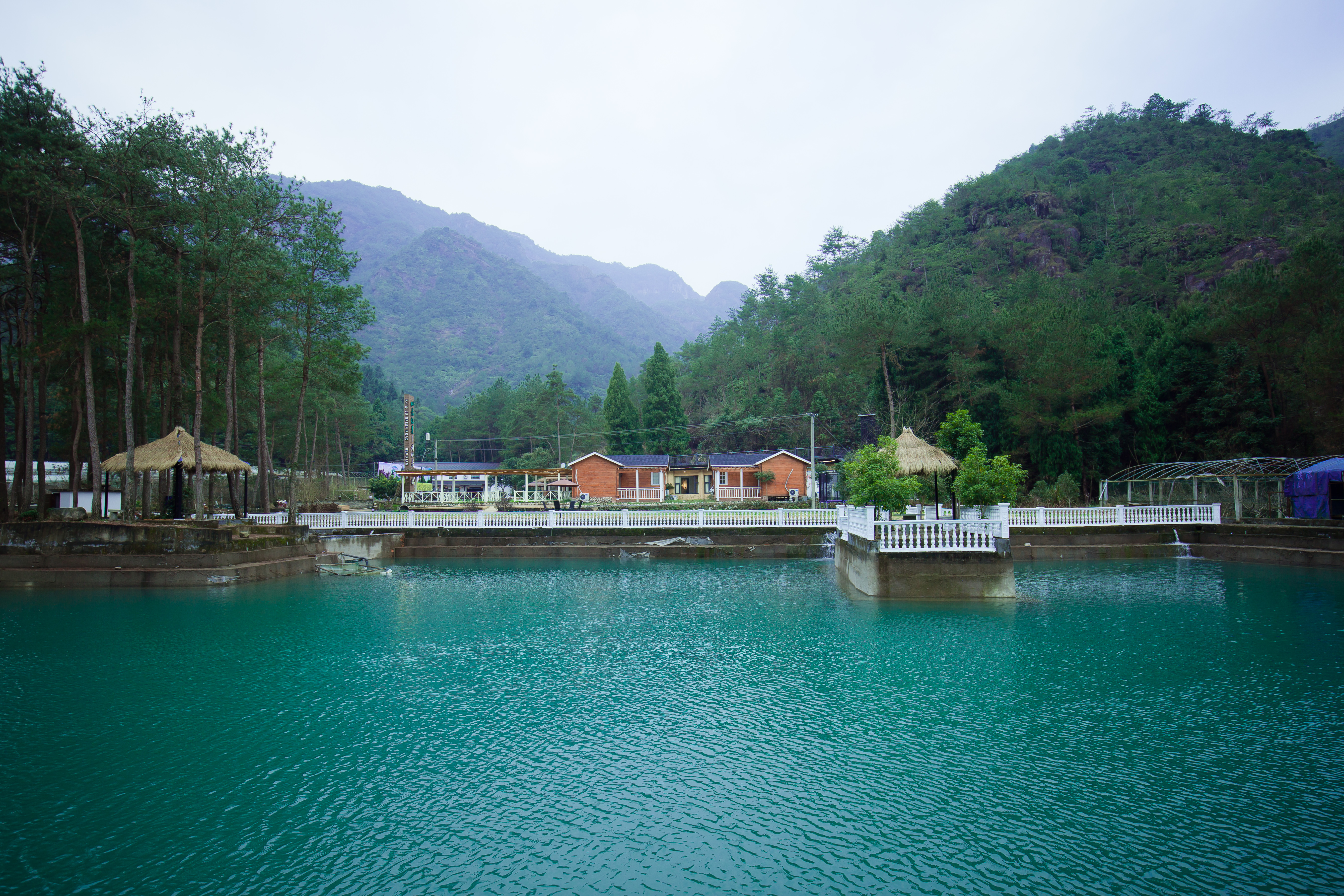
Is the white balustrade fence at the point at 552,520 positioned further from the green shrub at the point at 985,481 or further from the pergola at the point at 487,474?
the pergola at the point at 487,474

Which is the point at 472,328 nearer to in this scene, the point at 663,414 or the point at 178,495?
the point at 663,414

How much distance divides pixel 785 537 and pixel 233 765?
64.4 ft

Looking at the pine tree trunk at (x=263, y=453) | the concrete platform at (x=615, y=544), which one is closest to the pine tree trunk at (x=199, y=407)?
the pine tree trunk at (x=263, y=453)

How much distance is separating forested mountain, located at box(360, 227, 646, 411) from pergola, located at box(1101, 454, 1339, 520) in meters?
99.5

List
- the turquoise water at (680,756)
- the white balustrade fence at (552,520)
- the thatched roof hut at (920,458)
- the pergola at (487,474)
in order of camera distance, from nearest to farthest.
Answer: the turquoise water at (680,756) → the thatched roof hut at (920,458) → the white balustrade fence at (552,520) → the pergola at (487,474)

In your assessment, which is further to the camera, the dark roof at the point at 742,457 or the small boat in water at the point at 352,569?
the dark roof at the point at 742,457

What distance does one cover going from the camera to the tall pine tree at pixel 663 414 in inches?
2322

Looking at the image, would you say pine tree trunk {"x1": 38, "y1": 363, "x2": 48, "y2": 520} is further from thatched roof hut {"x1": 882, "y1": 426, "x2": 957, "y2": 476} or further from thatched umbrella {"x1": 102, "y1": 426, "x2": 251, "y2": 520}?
thatched roof hut {"x1": 882, "y1": 426, "x2": 957, "y2": 476}

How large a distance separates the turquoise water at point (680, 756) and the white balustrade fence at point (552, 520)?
11403mm

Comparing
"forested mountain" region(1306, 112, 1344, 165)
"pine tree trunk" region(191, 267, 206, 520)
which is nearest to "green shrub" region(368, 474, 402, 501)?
"pine tree trunk" region(191, 267, 206, 520)

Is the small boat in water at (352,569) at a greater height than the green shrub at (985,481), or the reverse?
the green shrub at (985,481)

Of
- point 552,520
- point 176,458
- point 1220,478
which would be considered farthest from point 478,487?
point 1220,478

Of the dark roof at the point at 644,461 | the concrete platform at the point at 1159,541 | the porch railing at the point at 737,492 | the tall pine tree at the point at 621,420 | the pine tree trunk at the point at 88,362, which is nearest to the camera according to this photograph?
the pine tree trunk at the point at 88,362

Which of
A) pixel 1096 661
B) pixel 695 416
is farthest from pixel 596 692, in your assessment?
pixel 695 416
